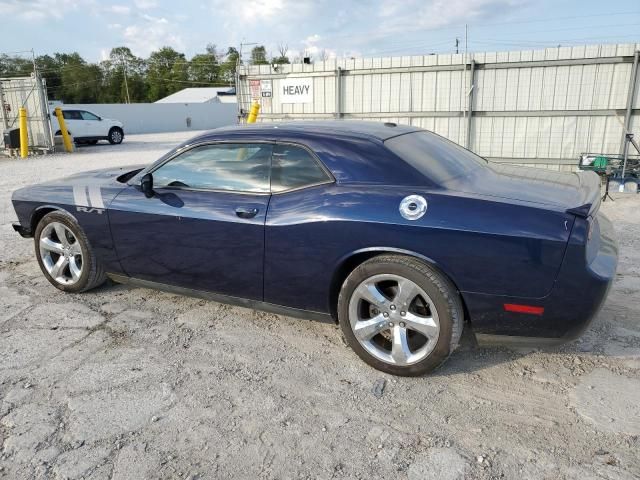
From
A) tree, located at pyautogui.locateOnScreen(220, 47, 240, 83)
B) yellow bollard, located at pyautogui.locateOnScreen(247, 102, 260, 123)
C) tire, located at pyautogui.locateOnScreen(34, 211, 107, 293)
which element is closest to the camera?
tire, located at pyautogui.locateOnScreen(34, 211, 107, 293)

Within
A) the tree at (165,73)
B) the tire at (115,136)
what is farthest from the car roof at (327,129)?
the tree at (165,73)

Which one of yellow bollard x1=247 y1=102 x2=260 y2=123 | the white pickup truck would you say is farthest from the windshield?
the white pickup truck

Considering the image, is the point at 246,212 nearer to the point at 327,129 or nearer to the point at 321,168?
the point at 321,168

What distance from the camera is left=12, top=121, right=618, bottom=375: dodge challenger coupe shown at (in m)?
2.63

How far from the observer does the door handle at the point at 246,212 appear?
129 inches

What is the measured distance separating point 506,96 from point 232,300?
25.1ft

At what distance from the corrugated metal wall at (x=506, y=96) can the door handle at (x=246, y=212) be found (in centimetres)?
739

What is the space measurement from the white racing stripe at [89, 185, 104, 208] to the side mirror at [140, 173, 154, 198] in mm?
506

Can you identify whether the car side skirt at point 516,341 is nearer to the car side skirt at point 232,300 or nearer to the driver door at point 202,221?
the car side skirt at point 232,300

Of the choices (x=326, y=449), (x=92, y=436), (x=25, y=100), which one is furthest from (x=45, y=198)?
(x=25, y=100)

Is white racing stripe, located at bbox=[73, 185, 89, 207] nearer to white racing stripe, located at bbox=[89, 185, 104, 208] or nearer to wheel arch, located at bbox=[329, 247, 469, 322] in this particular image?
white racing stripe, located at bbox=[89, 185, 104, 208]

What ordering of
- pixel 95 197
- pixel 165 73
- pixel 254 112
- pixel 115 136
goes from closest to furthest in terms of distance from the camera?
pixel 95 197 → pixel 254 112 → pixel 115 136 → pixel 165 73

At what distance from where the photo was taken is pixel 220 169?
141 inches

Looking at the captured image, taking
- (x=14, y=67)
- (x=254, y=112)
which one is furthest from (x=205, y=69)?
(x=254, y=112)
